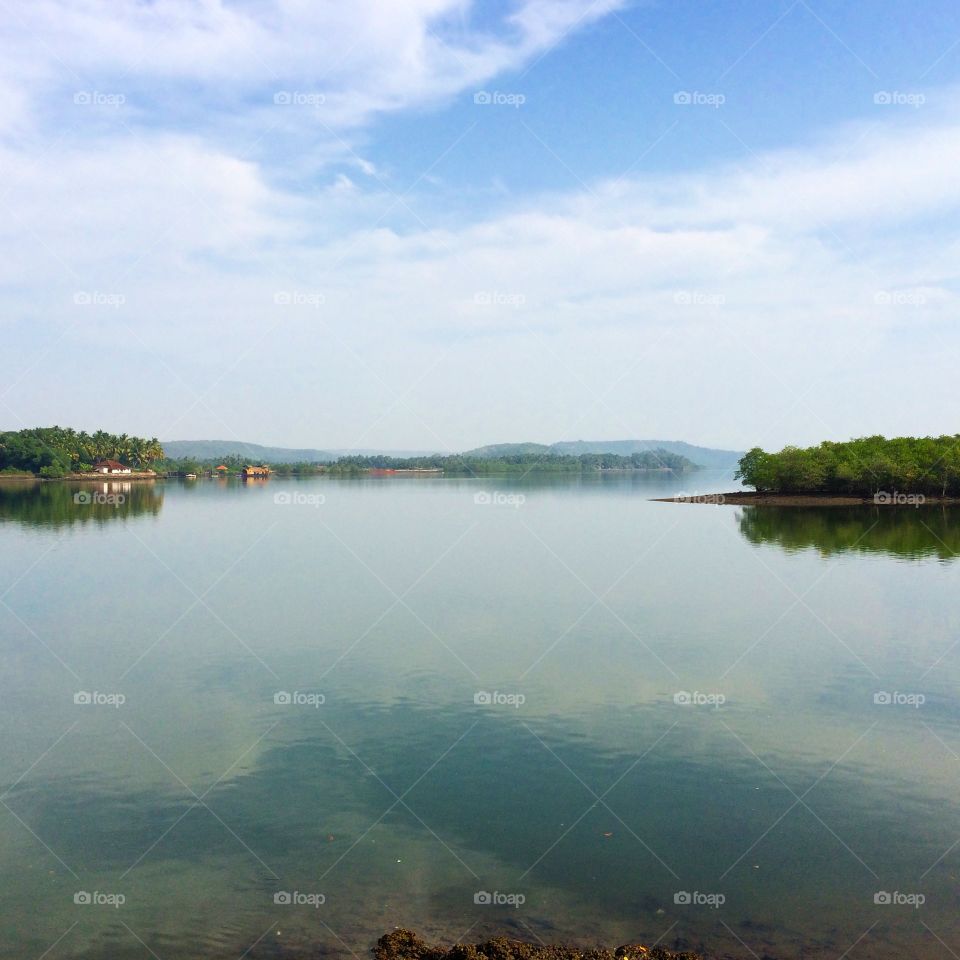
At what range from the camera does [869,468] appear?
11312 cm

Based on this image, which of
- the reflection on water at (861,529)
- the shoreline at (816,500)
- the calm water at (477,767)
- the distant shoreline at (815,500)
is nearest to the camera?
the calm water at (477,767)

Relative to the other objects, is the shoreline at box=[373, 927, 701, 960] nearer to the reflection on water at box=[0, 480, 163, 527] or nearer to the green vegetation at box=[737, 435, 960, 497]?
the reflection on water at box=[0, 480, 163, 527]

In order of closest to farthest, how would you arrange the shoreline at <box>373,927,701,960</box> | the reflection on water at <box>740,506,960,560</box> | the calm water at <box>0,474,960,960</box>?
the shoreline at <box>373,927,701,960</box>, the calm water at <box>0,474,960,960</box>, the reflection on water at <box>740,506,960,560</box>

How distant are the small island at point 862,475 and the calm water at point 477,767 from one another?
269ft

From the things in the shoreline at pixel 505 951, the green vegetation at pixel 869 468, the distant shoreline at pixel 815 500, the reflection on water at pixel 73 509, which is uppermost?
the green vegetation at pixel 869 468

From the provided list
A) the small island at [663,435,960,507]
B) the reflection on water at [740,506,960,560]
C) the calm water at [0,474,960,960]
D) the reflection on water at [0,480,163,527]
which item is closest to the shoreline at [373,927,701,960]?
the calm water at [0,474,960,960]

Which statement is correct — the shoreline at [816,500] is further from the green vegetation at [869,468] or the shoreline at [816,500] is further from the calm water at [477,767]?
the calm water at [477,767]

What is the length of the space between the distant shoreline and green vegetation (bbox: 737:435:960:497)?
1.44 m

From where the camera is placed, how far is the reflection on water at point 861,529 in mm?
53406

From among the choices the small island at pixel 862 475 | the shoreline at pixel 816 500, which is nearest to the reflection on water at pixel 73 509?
the shoreline at pixel 816 500

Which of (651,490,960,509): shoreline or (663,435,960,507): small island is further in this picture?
(663,435,960,507): small island

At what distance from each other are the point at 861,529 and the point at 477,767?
204 feet

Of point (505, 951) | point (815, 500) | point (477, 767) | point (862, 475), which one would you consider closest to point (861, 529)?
point (815, 500)

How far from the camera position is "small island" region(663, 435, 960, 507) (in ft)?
357
